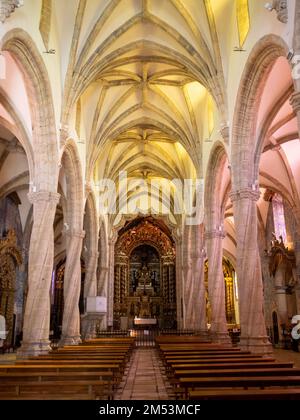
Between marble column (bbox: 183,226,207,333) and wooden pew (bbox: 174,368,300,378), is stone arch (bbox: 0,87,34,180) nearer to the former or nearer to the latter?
wooden pew (bbox: 174,368,300,378)

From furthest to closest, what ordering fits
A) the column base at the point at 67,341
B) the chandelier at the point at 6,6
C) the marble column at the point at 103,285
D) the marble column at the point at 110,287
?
1. the marble column at the point at 110,287
2. the marble column at the point at 103,285
3. the column base at the point at 67,341
4. the chandelier at the point at 6,6

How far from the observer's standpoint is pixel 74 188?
18.7 meters

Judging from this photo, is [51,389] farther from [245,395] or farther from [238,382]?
[245,395]

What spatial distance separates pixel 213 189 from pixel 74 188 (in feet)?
22.0

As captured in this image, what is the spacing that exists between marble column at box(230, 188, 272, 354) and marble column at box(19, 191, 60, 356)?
6.13 m

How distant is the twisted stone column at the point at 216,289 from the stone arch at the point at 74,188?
6.12 m

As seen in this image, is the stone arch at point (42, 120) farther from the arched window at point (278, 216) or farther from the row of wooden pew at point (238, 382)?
the arched window at point (278, 216)

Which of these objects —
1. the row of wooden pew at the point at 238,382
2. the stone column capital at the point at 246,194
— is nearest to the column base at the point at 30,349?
the row of wooden pew at the point at 238,382

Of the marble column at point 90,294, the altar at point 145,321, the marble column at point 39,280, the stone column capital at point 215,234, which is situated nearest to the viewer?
the marble column at point 39,280

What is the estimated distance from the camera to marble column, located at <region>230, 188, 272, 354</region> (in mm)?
12195

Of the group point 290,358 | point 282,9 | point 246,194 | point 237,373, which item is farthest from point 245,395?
point 290,358

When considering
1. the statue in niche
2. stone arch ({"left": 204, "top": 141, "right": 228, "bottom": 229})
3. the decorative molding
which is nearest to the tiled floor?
the statue in niche

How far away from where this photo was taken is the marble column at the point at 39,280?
1195 centimetres
